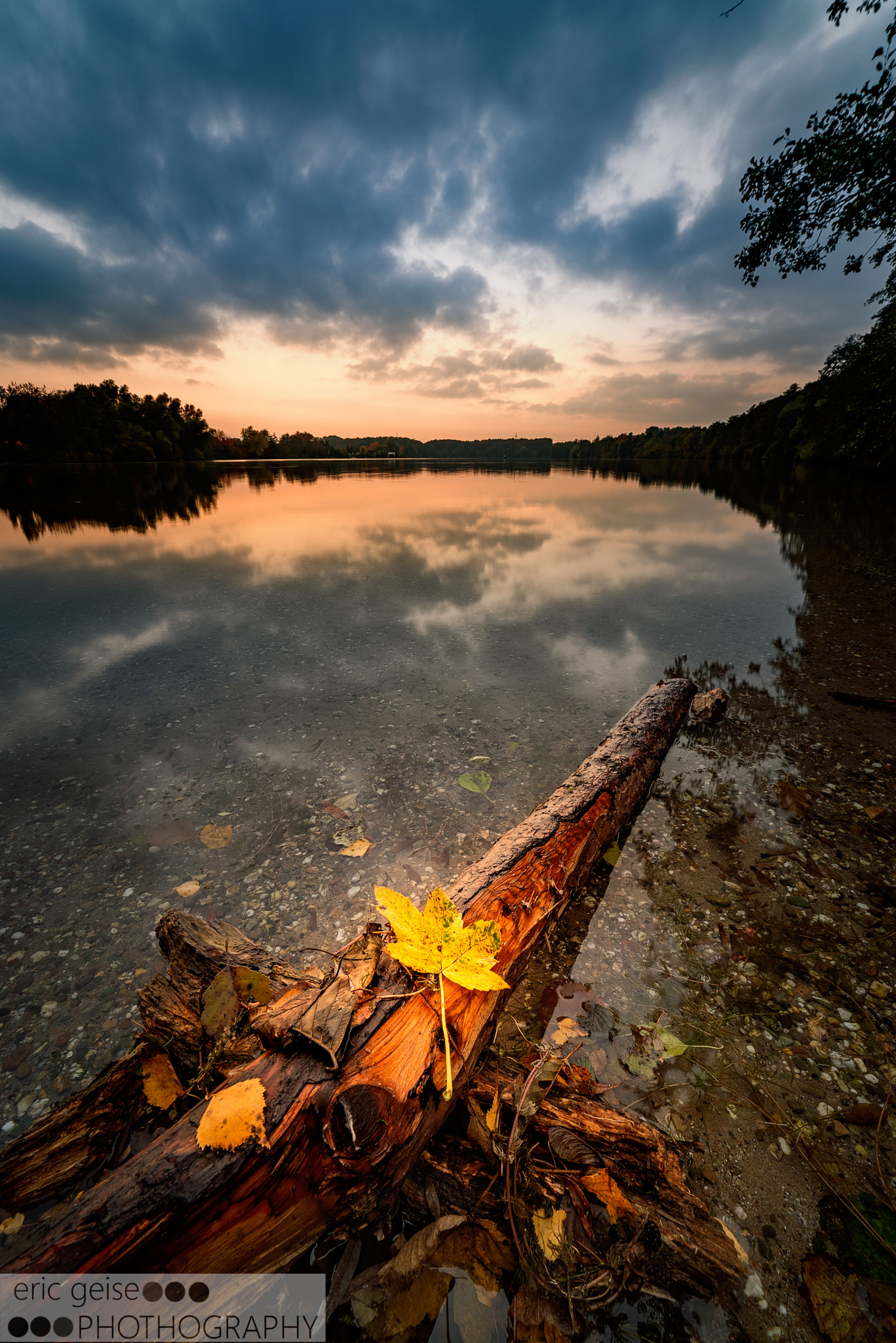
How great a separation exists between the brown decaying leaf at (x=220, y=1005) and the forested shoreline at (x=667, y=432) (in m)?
21.4

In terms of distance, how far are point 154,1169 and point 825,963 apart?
304 cm

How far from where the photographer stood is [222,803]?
3.56 meters

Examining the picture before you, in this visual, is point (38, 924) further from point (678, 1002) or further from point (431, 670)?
point (431, 670)

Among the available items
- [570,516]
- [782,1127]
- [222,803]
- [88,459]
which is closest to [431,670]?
[222,803]

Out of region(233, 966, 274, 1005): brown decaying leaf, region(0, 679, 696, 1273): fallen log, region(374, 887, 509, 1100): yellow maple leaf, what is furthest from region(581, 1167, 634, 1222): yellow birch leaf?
region(233, 966, 274, 1005): brown decaying leaf

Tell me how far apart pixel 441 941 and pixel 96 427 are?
310 ft

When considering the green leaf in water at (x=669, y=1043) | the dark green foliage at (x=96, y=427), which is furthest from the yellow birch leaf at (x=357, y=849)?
the dark green foliage at (x=96, y=427)

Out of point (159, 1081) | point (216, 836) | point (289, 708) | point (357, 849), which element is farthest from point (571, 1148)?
point (289, 708)

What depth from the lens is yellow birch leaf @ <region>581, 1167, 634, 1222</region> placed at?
59.9 inches

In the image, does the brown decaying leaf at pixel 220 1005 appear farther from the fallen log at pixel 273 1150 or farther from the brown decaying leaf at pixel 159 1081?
the brown decaying leaf at pixel 159 1081

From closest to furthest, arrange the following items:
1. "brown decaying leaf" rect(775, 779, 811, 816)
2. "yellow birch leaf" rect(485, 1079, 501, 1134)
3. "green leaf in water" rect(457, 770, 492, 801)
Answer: "yellow birch leaf" rect(485, 1079, 501, 1134) < "brown decaying leaf" rect(775, 779, 811, 816) < "green leaf in water" rect(457, 770, 492, 801)

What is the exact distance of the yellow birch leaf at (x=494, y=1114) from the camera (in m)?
1.65

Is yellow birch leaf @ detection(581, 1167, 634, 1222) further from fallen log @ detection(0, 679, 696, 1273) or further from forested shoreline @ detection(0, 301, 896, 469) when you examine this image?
forested shoreline @ detection(0, 301, 896, 469)

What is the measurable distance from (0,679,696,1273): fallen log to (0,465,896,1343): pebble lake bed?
57 cm
